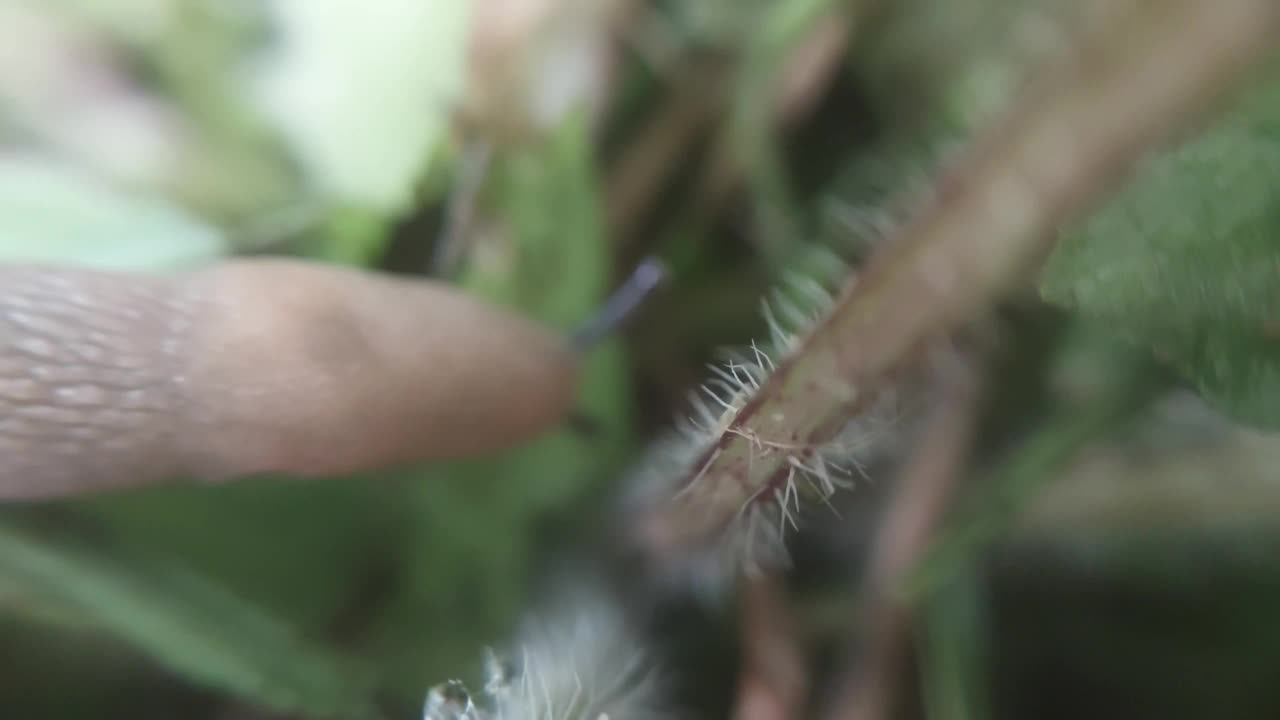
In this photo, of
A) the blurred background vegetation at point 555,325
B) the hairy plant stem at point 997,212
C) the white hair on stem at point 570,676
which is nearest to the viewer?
the hairy plant stem at point 997,212

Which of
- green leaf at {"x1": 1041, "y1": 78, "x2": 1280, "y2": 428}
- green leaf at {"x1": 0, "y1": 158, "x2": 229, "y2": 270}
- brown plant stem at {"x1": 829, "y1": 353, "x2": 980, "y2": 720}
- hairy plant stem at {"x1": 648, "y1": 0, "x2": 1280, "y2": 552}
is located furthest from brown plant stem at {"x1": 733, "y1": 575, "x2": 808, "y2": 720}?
green leaf at {"x1": 0, "y1": 158, "x2": 229, "y2": 270}

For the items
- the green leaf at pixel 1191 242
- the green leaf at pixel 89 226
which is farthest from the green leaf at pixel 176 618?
the green leaf at pixel 1191 242

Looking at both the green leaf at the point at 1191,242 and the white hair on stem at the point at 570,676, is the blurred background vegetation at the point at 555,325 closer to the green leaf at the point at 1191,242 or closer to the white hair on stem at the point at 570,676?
the white hair on stem at the point at 570,676

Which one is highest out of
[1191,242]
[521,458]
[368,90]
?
[368,90]

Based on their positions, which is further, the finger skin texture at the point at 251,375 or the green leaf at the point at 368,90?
the green leaf at the point at 368,90

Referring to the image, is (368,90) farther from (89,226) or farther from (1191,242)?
(1191,242)

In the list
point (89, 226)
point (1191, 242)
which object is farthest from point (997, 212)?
point (89, 226)

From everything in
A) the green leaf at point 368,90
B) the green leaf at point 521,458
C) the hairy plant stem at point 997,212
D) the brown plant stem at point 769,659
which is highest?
the green leaf at point 368,90
